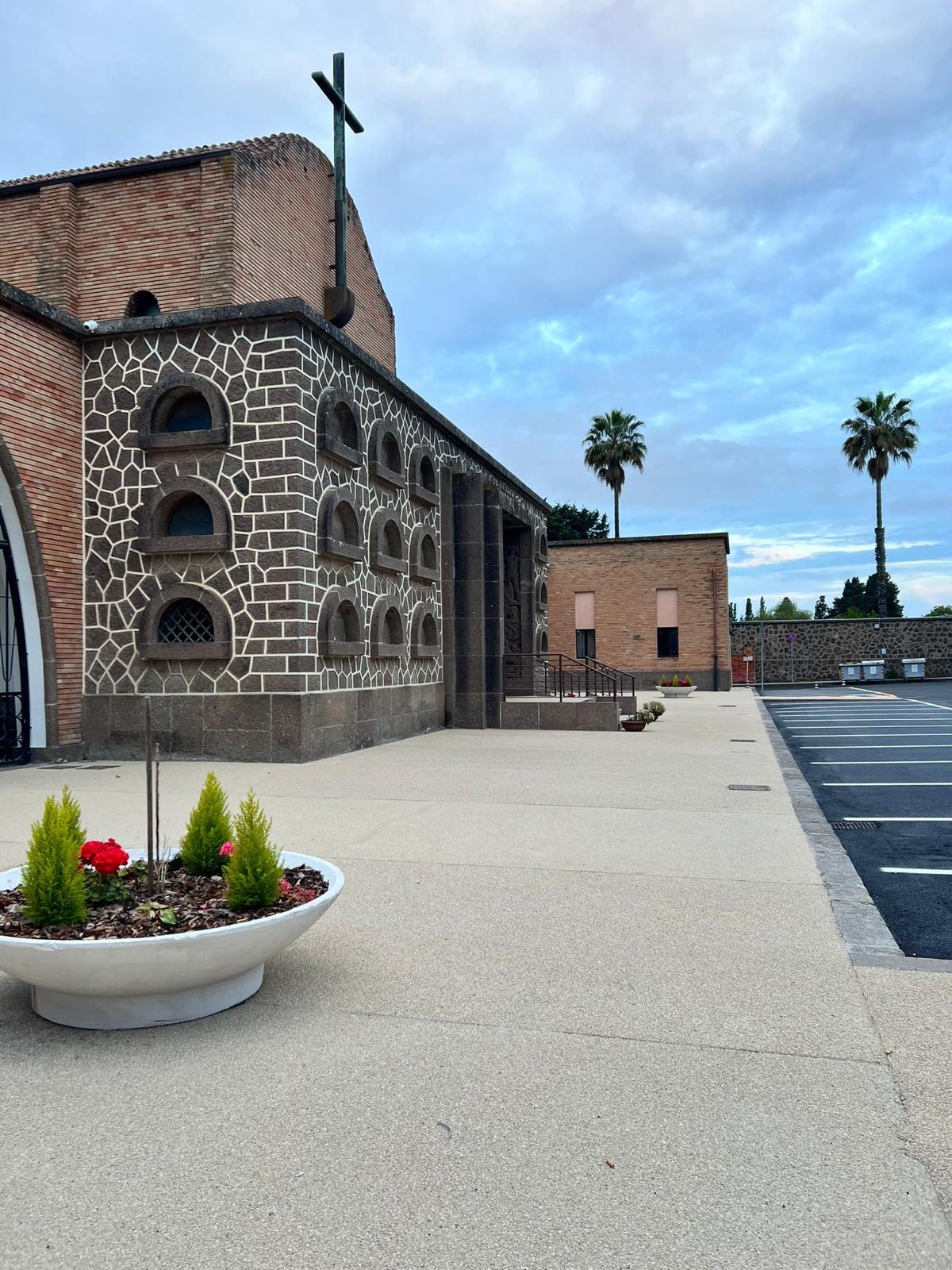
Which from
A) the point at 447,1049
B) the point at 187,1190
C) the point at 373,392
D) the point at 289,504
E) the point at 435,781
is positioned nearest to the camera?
the point at 187,1190

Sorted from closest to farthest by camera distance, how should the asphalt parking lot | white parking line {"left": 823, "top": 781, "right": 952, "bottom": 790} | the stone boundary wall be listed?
the asphalt parking lot
white parking line {"left": 823, "top": 781, "right": 952, "bottom": 790}
the stone boundary wall

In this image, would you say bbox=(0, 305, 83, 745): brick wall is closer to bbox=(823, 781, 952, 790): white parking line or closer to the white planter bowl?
bbox=(823, 781, 952, 790): white parking line

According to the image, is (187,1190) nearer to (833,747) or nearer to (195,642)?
(195,642)

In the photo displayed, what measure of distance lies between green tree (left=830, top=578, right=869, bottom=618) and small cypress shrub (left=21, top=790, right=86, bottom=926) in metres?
77.8

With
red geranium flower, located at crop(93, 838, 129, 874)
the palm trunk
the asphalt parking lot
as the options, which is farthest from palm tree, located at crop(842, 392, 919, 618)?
red geranium flower, located at crop(93, 838, 129, 874)

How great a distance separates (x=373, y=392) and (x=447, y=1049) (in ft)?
48.9

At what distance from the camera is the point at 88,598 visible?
1521 cm

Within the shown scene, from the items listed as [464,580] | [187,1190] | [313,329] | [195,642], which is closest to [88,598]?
[195,642]

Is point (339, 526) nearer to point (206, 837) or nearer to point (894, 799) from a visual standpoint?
point (894, 799)

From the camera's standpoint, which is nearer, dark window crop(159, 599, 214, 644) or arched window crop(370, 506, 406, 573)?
dark window crop(159, 599, 214, 644)

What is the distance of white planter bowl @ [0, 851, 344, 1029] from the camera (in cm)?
378

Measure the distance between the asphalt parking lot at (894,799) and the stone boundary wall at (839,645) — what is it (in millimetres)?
24999

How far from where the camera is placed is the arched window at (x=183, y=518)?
14516 millimetres

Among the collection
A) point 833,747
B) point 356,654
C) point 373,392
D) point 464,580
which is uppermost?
point 373,392
